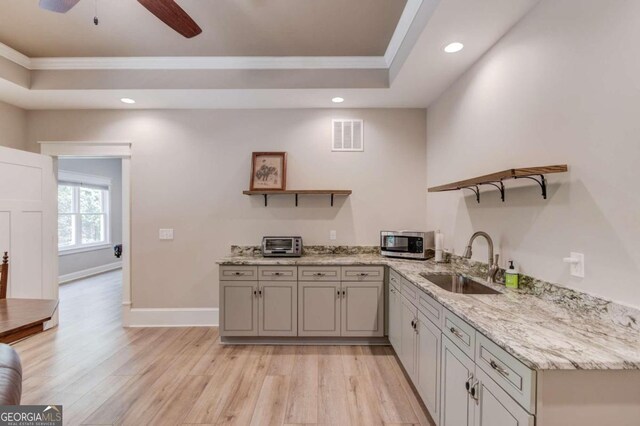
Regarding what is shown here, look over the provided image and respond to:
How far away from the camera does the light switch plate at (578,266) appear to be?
1436 millimetres

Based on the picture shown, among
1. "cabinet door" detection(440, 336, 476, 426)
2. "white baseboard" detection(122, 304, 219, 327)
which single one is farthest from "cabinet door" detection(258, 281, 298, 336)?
"cabinet door" detection(440, 336, 476, 426)

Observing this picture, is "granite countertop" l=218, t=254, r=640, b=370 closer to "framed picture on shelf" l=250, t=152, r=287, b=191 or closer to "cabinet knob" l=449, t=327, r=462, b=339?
"cabinet knob" l=449, t=327, r=462, b=339

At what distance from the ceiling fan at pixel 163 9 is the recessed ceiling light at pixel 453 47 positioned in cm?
177

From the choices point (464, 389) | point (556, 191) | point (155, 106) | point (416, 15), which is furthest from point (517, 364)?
point (155, 106)

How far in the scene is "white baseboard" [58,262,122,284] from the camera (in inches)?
216

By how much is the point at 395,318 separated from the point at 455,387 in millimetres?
1078

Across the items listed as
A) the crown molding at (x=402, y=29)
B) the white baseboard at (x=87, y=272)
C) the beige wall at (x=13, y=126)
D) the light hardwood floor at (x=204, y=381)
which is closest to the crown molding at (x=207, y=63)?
the crown molding at (x=402, y=29)

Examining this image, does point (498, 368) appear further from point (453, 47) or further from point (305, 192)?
point (305, 192)

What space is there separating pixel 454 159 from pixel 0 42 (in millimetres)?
4266

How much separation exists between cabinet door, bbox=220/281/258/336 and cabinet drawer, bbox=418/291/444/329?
162 centimetres

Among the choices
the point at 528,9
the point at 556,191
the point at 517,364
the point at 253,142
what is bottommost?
the point at 517,364

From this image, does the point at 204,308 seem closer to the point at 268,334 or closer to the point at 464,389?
the point at 268,334

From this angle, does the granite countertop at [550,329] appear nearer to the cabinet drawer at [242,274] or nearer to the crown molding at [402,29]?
the cabinet drawer at [242,274]

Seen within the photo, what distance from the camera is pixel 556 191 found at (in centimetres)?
159
